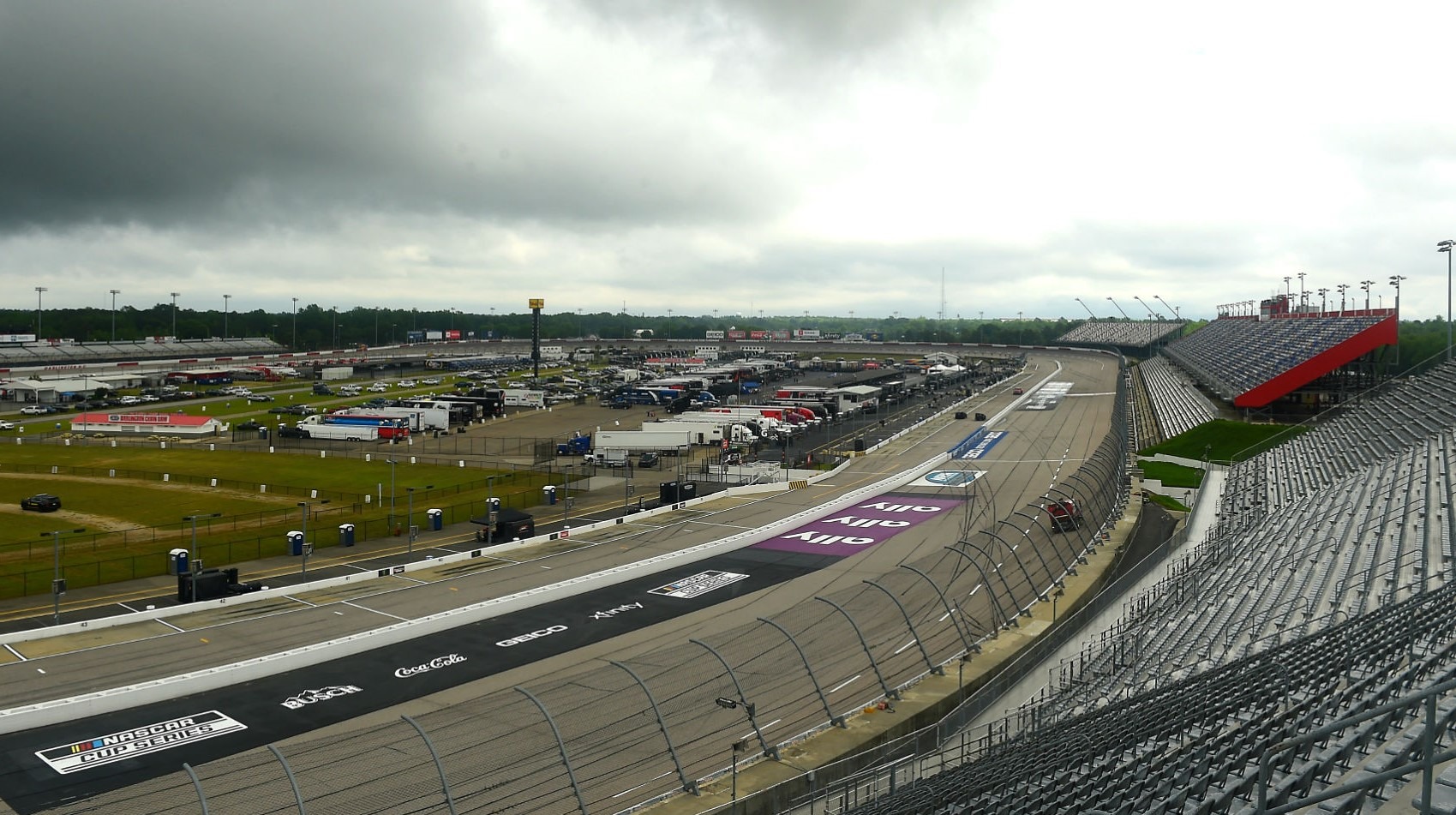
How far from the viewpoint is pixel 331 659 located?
26656 millimetres

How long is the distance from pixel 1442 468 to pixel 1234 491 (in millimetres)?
13588

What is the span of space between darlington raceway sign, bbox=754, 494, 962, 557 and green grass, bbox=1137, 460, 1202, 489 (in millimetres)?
14107

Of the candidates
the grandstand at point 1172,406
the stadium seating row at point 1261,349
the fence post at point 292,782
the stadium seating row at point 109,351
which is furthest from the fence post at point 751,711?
the stadium seating row at point 109,351

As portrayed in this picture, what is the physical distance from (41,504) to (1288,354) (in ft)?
291

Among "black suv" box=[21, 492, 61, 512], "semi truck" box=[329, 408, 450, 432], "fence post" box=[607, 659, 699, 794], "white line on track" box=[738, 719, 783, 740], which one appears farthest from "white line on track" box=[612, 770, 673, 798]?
"semi truck" box=[329, 408, 450, 432]

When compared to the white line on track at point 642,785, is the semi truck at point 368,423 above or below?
above

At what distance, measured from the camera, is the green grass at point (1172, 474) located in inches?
2160

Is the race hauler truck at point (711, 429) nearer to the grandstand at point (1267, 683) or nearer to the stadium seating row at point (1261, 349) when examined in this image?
the stadium seating row at point (1261, 349)

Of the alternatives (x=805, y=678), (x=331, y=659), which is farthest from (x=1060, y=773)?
(x=331, y=659)

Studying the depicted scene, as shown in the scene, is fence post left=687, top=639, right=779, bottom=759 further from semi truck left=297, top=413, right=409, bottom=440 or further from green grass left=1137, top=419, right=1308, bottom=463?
semi truck left=297, top=413, right=409, bottom=440

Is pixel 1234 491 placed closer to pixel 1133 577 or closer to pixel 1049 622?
pixel 1133 577

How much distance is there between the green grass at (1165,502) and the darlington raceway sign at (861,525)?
10548 millimetres

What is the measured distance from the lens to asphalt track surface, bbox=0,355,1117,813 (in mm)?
20719

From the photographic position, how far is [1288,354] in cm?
7912
